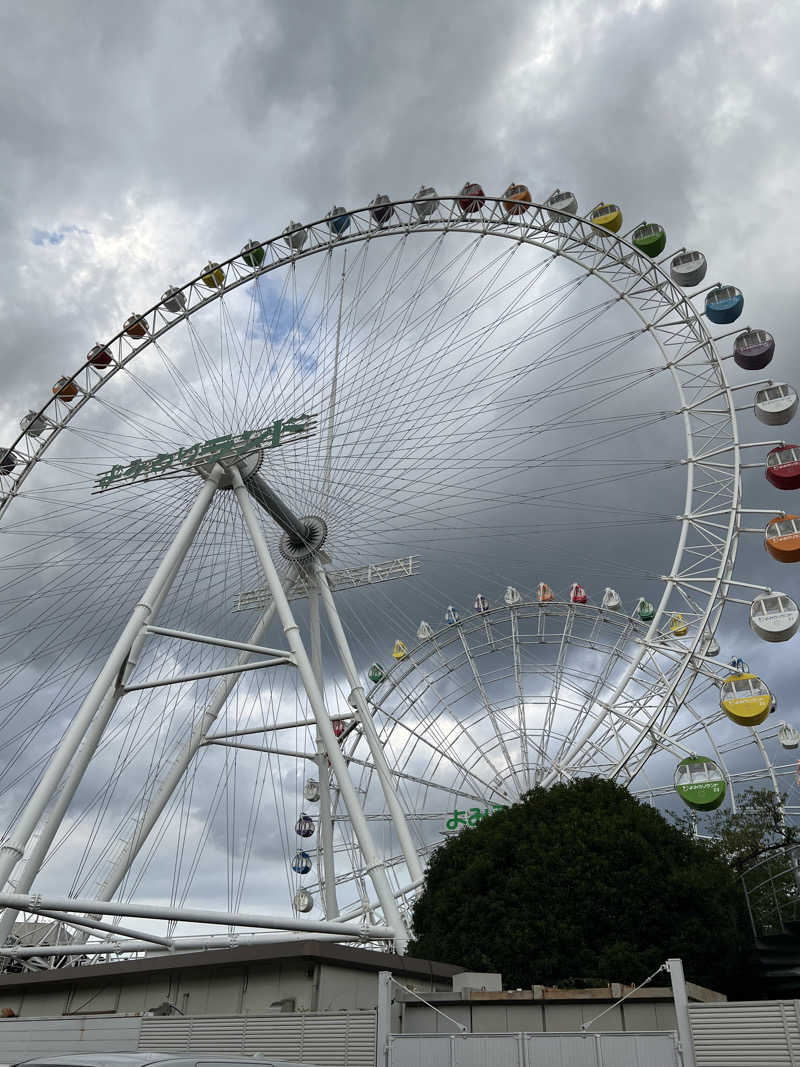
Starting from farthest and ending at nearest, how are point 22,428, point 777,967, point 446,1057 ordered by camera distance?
point 22,428, point 777,967, point 446,1057

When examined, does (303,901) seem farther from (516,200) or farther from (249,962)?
(516,200)

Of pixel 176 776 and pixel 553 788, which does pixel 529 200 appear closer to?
pixel 553 788

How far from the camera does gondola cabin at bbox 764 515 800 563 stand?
2698cm

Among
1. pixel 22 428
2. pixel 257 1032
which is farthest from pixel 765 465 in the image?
pixel 22 428

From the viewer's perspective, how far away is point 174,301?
112ft

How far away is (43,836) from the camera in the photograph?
20.9 meters

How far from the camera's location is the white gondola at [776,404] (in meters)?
28.8

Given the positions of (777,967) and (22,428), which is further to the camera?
(22,428)

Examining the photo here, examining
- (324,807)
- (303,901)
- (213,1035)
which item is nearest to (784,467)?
(324,807)

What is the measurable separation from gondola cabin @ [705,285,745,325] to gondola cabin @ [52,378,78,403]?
2399 centimetres

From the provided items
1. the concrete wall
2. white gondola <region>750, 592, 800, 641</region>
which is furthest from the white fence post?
white gondola <region>750, 592, 800, 641</region>

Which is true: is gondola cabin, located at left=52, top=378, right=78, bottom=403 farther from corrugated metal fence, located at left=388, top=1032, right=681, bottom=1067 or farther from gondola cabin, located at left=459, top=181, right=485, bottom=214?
corrugated metal fence, located at left=388, top=1032, right=681, bottom=1067

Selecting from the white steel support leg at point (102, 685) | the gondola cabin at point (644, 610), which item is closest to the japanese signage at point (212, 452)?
the white steel support leg at point (102, 685)

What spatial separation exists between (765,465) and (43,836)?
2417 cm
